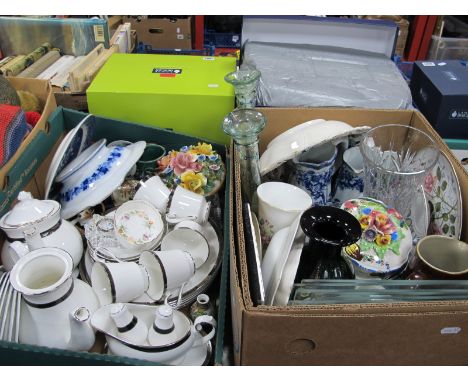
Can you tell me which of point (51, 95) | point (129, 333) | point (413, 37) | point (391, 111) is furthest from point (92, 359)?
point (413, 37)

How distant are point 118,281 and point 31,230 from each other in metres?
0.17

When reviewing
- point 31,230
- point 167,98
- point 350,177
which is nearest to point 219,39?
point 167,98

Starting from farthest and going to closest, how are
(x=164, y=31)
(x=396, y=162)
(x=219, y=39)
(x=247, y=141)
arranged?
(x=219, y=39) → (x=164, y=31) → (x=396, y=162) → (x=247, y=141)

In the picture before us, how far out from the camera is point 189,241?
2.55ft

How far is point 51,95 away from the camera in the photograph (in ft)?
3.29

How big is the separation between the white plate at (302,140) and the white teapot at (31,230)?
0.39 metres

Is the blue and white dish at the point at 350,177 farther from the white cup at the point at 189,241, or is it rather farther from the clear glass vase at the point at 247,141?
the white cup at the point at 189,241

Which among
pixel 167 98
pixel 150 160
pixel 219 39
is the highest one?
pixel 167 98

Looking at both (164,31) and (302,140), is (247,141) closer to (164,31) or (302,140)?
(302,140)

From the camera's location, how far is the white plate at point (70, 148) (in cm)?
82

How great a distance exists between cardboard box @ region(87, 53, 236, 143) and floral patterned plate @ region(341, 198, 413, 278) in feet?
1.53

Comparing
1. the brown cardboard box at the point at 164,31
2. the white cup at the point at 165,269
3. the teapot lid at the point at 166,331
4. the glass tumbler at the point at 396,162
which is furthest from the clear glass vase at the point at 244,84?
the brown cardboard box at the point at 164,31

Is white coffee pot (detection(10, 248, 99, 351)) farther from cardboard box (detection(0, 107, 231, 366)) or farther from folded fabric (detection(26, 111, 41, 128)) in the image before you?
folded fabric (detection(26, 111, 41, 128))

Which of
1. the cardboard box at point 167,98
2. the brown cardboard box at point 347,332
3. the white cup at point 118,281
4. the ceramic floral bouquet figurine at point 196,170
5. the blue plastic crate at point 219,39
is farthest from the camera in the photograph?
the blue plastic crate at point 219,39
